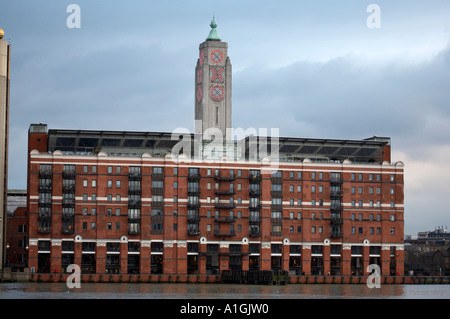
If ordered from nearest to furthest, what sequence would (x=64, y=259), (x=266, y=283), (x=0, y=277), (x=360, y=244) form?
(x=0, y=277), (x=266, y=283), (x=64, y=259), (x=360, y=244)

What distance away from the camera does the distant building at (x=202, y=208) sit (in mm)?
167500

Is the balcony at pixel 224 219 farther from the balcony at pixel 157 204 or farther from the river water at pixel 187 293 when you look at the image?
the river water at pixel 187 293

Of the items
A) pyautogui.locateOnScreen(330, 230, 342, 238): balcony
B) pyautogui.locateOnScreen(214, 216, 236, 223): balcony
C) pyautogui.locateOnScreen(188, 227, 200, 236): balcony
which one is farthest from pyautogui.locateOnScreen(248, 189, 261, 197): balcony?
pyautogui.locateOnScreen(330, 230, 342, 238): balcony

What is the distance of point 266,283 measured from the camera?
153625 mm

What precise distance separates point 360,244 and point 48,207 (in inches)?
2199

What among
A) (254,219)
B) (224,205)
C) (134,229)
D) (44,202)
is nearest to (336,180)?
(254,219)

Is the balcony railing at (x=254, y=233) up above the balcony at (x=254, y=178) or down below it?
below

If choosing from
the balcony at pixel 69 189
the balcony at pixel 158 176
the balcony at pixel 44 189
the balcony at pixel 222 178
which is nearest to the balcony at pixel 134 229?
the balcony at pixel 158 176

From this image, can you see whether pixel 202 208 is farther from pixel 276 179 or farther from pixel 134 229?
pixel 276 179

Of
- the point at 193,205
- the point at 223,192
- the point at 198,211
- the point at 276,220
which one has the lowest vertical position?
the point at 276,220

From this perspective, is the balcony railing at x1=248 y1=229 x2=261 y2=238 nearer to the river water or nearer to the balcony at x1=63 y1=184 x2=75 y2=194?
the balcony at x1=63 y1=184 x2=75 y2=194

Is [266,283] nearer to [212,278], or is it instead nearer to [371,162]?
[212,278]

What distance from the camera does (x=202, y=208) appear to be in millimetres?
172625
